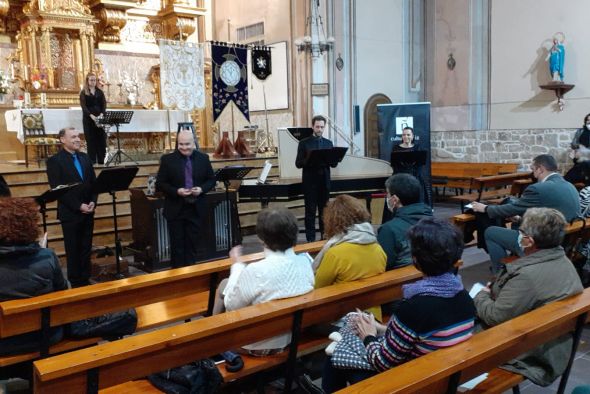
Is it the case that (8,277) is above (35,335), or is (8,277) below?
above

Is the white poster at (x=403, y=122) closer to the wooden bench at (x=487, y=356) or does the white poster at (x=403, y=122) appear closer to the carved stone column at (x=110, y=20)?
the carved stone column at (x=110, y=20)

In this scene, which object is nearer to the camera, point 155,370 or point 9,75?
point 155,370

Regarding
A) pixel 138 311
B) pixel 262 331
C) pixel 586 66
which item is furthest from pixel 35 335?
pixel 586 66

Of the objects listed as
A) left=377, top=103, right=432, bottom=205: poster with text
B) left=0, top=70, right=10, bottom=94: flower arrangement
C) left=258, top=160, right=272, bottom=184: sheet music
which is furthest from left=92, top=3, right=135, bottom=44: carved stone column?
left=258, top=160, right=272, bottom=184: sheet music

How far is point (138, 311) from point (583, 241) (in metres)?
3.53

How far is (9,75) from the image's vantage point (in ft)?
31.6

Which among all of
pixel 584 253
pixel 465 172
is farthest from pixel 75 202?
pixel 465 172

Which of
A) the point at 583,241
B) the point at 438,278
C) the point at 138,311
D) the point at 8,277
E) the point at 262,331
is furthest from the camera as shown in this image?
the point at 583,241

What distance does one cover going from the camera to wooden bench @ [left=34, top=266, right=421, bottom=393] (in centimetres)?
181

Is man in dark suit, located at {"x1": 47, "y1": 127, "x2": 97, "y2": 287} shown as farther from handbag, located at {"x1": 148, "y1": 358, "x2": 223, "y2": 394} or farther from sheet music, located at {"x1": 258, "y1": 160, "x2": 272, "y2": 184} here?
handbag, located at {"x1": 148, "y1": 358, "x2": 223, "y2": 394}

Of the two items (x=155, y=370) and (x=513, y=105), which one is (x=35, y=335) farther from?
(x=513, y=105)

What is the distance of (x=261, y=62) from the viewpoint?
1108 cm

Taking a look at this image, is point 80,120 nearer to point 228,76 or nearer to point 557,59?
point 228,76

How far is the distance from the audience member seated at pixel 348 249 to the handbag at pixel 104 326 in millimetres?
959
